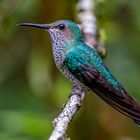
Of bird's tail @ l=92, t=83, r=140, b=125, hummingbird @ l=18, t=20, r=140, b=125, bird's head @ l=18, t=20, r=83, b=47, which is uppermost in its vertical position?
bird's head @ l=18, t=20, r=83, b=47

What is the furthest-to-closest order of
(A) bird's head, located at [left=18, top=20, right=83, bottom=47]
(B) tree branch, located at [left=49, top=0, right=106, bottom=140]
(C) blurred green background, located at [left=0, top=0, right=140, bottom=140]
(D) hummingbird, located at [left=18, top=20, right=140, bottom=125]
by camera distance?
(C) blurred green background, located at [left=0, top=0, right=140, bottom=140]
(A) bird's head, located at [left=18, top=20, right=83, bottom=47]
(D) hummingbird, located at [left=18, top=20, right=140, bottom=125]
(B) tree branch, located at [left=49, top=0, right=106, bottom=140]

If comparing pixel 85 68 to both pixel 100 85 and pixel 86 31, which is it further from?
pixel 86 31

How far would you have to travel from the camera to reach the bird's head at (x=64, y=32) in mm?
4879

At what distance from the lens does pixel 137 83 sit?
20.4ft

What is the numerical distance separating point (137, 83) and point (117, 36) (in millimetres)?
612

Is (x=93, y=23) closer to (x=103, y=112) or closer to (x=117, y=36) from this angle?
(x=103, y=112)

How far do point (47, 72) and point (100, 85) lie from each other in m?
1.28

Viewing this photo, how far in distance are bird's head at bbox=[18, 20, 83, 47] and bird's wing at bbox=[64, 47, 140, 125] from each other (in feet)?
0.47

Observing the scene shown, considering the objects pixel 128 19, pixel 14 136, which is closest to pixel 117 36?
pixel 128 19

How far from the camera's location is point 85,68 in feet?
15.4

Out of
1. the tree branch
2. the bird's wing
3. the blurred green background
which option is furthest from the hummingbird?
the blurred green background

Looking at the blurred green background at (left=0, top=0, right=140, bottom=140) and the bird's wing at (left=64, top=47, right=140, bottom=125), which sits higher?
the blurred green background at (left=0, top=0, right=140, bottom=140)

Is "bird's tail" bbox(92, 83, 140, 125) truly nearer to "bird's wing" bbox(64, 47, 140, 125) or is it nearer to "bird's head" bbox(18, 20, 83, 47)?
"bird's wing" bbox(64, 47, 140, 125)

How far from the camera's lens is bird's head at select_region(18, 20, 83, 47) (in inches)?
192
